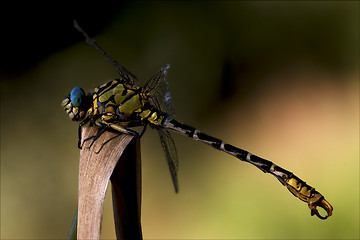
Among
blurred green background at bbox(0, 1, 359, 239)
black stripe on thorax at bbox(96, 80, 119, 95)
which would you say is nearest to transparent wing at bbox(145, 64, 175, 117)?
black stripe on thorax at bbox(96, 80, 119, 95)

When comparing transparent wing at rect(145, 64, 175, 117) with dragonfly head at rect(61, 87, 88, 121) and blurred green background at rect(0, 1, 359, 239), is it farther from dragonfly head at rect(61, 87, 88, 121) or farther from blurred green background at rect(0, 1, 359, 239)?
blurred green background at rect(0, 1, 359, 239)

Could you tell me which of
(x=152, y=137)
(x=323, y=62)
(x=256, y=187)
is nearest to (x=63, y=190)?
(x=152, y=137)

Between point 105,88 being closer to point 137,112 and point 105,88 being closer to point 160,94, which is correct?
point 137,112

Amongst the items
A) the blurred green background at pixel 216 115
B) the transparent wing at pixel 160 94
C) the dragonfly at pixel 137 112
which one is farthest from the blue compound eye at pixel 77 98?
the blurred green background at pixel 216 115

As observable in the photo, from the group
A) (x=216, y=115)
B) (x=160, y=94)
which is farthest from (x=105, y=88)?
(x=216, y=115)

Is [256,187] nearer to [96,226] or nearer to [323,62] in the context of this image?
[323,62]

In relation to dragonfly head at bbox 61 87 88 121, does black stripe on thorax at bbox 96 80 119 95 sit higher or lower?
higher
